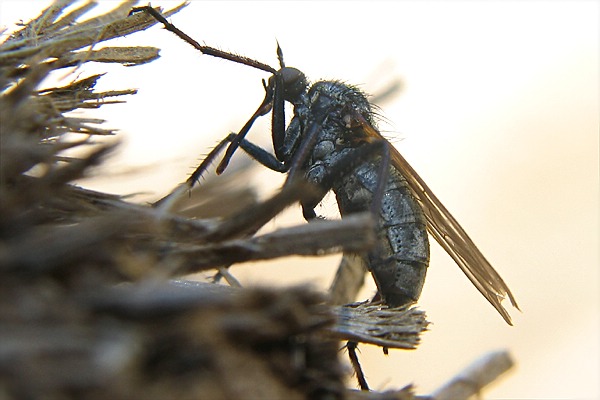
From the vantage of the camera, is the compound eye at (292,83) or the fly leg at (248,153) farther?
the compound eye at (292,83)

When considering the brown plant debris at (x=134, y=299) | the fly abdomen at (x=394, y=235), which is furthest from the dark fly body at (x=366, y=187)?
the brown plant debris at (x=134, y=299)

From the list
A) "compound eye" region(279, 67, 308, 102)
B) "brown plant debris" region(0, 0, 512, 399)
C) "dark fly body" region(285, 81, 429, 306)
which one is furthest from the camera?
"compound eye" region(279, 67, 308, 102)

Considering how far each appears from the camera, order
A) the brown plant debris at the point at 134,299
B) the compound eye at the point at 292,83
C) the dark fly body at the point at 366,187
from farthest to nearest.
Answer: the compound eye at the point at 292,83 → the dark fly body at the point at 366,187 → the brown plant debris at the point at 134,299

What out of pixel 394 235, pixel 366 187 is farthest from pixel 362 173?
pixel 394 235

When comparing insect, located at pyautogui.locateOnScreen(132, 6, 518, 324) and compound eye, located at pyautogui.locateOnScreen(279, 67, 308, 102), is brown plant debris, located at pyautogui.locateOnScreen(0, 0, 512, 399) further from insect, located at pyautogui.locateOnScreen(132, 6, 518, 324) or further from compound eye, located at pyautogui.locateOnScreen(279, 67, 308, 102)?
compound eye, located at pyautogui.locateOnScreen(279, 67, 308, 102)

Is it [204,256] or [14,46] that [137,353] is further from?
[14,46]

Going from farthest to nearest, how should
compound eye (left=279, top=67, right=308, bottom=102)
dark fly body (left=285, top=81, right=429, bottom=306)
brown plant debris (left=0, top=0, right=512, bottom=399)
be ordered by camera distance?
compound eye (left=279, top=67, right=308, bottom=102)
dark fly body (left=285, top=81, right=429, bottom=306)
brown plant debris (left=0, top=0, right=512, bottom=399)

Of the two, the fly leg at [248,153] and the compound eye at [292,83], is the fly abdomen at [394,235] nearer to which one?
the fly leg at [248,153]

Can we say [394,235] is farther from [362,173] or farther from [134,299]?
[134,299]

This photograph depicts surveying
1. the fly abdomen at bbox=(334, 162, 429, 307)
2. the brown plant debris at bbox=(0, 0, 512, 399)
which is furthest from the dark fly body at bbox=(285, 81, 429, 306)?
the brown plant debris at bbox=(0, 0, 512, 399)

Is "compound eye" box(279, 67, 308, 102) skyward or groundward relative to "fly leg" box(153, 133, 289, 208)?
skyward
